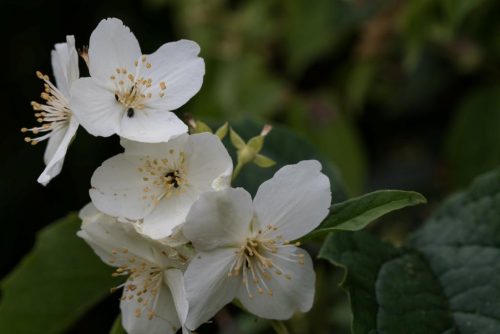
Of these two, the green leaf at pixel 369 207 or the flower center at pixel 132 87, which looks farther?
the flower center at pixel 132 87

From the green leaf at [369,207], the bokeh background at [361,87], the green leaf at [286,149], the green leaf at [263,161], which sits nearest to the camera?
the green leaf at [369,207]

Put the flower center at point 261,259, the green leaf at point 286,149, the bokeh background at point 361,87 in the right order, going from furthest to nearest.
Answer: the bokeh background at point 361,87
the green leaf at point 286,149
the flower center at point 261,259

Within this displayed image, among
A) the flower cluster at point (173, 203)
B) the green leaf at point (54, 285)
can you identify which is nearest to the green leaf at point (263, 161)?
the flower cluster at point (173, 203)

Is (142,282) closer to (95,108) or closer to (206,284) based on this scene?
(206,284)

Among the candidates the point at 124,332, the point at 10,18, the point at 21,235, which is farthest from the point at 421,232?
the point at 10,18

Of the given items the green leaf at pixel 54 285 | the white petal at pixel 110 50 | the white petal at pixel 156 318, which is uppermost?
the white petal at pixel 110 50

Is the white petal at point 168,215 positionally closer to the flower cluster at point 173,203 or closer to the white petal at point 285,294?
the flower cluster at point 173,203

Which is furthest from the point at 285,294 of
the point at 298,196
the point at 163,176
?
the point at 163,176
